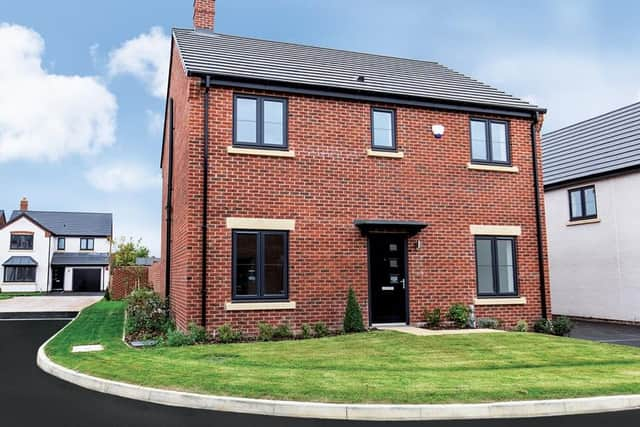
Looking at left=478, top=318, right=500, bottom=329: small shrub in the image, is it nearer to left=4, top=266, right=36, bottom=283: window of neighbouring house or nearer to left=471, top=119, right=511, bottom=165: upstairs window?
left=471, top=119, right=511, bottom=165: upstairs window

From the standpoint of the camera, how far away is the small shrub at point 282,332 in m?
12.1

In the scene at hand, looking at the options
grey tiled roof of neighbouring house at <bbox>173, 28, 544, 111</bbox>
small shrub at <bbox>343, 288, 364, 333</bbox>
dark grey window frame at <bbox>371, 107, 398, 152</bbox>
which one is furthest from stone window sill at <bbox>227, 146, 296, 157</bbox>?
small shrub at <bbox>343, 288, 364, 333</bbox>

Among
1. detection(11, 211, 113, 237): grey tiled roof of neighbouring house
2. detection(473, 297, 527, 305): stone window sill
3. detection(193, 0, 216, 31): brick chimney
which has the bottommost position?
detection(473, 297, 527, 305): stone window sill

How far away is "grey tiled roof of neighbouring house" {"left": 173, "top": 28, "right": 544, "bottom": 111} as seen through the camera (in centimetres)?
1340

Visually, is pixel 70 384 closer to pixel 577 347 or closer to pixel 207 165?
pixel 207 165

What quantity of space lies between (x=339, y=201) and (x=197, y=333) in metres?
4.49

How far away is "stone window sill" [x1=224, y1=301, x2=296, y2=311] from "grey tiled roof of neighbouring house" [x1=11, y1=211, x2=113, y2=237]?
50834mm

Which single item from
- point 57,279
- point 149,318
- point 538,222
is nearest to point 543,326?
point 538,222

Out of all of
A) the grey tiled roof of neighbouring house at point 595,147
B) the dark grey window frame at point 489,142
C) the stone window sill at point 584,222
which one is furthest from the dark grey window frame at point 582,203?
the dark grey window frame at point 489,142

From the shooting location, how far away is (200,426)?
6.05 meters

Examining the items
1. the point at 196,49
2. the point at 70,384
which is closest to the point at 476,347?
the point at 70,384

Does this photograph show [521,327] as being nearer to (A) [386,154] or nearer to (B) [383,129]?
(A) [386,154]

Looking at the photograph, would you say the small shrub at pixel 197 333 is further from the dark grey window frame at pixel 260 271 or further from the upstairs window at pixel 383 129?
the upstairs window at pixel 383 129

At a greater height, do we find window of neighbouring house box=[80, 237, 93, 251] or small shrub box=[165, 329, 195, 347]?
window of neighbouring house box=[80, 237, 93, 251]
